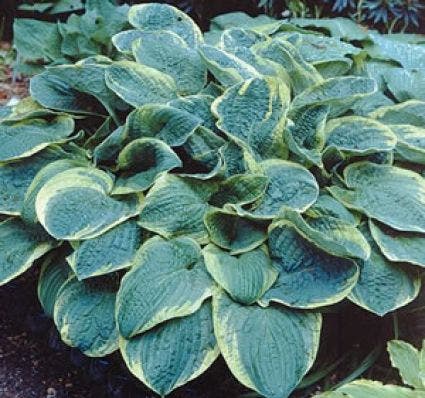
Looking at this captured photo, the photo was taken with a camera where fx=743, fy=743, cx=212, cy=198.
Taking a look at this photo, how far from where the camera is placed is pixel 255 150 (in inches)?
81.8

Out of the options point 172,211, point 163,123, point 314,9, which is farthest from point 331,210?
point 314,9

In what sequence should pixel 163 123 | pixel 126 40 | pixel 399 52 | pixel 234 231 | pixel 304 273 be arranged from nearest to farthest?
pixel 304 273 < pixel 234 231 < pixel 163 123 < pixel 126 40 < pixel 399 52

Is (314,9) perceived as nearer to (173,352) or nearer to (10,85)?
(10,85)

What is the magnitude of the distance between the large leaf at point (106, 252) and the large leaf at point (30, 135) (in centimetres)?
38

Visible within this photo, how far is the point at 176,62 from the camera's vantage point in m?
2.33

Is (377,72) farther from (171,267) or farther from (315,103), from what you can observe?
(171,267)

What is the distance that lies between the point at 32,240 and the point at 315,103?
0.87 meters

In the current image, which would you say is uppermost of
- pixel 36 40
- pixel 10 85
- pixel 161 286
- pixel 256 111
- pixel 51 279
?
pixel 256 111

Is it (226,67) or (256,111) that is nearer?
(256,111)

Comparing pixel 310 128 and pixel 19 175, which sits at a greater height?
pixel 310 128

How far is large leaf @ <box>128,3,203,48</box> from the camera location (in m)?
2.53

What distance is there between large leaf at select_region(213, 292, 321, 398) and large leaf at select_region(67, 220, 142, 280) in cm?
26

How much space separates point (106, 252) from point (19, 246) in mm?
303

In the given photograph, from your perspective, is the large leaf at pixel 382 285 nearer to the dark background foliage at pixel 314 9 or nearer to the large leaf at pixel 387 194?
the large leaf at pixel 387 194
